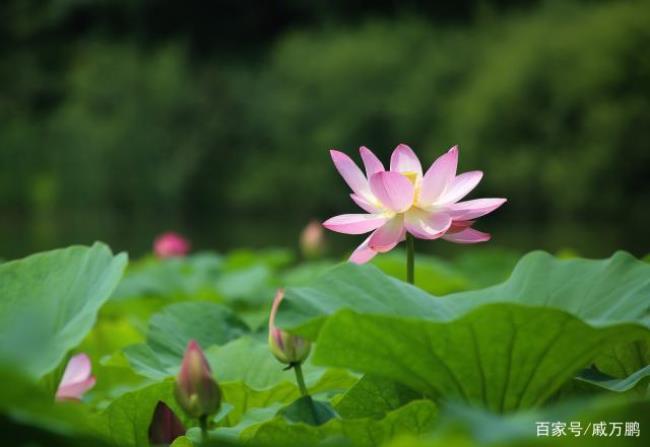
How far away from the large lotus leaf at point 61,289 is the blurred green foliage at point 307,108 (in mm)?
7975

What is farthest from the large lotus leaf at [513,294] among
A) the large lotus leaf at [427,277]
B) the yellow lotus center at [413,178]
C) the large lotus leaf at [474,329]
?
the large lotus leaf at [427,277]

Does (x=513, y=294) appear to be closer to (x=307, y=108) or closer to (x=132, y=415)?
(x=132, y=415)

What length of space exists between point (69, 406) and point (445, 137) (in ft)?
35.0

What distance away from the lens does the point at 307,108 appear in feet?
39.0

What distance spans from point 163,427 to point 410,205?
0.20 metres

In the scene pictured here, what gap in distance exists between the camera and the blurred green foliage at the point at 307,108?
9.12 meters

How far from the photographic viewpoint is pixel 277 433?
36 centimetres

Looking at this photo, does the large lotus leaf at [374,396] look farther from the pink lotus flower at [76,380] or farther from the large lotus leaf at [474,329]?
the pink lotus flower at [76,380]

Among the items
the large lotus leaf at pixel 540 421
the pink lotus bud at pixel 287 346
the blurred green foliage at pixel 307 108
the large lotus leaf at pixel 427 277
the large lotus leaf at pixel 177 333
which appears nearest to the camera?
the large lotus leaf at pixel 540 421

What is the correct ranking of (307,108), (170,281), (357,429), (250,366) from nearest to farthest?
(357,429)
(250,366)
(170,281)
(307,108)

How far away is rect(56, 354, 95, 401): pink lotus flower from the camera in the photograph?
60cm

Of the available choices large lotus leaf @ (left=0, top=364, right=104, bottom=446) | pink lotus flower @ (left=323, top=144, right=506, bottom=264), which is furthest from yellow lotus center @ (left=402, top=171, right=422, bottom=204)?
large lotus leaf @ (left=0, top=364, right=104, bottom=446)

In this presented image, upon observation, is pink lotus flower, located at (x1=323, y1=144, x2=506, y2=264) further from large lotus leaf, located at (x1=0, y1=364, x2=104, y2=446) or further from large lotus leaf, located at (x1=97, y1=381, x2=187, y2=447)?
large lotus leaf, located at (x1=0, y1=364, x2=104, y2=446)

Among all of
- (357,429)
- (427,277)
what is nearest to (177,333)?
(357,429)
